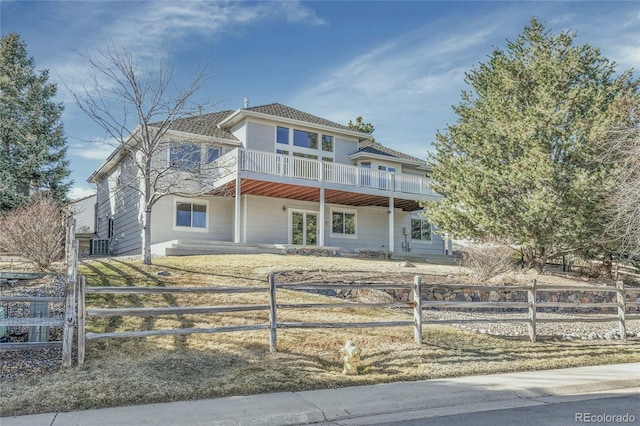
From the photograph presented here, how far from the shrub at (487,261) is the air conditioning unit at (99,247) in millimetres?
18496

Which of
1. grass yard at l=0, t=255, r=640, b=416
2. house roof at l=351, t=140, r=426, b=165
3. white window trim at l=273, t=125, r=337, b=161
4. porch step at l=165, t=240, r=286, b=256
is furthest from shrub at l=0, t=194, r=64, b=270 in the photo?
house roof at l=351, t=140, r=426, b=165

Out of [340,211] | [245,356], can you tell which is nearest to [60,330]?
[245,356]

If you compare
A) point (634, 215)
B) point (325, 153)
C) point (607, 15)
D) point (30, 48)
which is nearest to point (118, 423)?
point (634, 215)

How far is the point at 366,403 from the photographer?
6156 millimetres

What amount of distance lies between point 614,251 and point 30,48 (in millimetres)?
28281

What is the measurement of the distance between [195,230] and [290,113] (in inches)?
312

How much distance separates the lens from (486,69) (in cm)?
1964

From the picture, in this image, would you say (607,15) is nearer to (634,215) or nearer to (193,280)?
(634,215)

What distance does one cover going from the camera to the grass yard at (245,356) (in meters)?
6.24

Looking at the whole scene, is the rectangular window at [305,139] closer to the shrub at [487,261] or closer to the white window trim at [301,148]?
the white window trim at [301,148]

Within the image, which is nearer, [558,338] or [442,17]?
[558,338]

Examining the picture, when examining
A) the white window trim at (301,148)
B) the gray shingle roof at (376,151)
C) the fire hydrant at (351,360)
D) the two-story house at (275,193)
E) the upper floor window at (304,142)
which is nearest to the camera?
the fire hydrant at (351,360)

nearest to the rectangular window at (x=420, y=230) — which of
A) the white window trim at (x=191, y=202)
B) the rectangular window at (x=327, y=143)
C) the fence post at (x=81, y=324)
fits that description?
the rectangular window at (x=327, y=143)

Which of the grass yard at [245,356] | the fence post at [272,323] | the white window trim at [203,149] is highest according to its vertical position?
the white window trim at [203,149]
